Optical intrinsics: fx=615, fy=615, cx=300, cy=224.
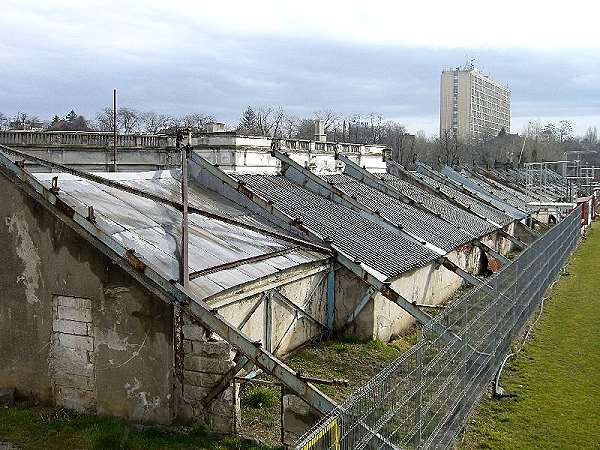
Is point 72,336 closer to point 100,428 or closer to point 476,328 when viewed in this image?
point 100,428

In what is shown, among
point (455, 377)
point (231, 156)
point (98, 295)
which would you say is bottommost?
point (455, 377)

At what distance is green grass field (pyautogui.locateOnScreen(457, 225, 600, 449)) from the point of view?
1036 centimetres

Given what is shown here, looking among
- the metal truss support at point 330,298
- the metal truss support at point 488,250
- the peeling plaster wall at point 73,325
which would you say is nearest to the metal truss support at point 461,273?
the metal truss support at point 488,250

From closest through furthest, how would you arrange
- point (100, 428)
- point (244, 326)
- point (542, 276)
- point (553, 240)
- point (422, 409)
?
point (422, 409) < point (100, 428) < point (244, 326) < point (542, 276) < point (553, 240)

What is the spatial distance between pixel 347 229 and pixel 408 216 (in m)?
5.80

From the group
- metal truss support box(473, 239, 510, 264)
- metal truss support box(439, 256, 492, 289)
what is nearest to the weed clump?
metal truss support box(439, 256, 492, 289)

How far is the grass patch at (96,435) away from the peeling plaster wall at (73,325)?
32 centimetres

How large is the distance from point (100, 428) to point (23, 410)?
1.85m

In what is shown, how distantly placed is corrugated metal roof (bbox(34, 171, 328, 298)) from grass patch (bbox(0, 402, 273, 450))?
228cm

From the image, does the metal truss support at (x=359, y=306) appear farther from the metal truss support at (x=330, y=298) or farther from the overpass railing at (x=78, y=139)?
the overpass railing at (x=78, y=139)

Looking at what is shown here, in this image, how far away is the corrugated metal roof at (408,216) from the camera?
2155 centimetres

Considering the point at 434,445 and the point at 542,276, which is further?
the point at 542,276

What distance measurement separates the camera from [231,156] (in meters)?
19.5

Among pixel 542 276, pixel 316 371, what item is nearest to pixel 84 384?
pixel 316 371
